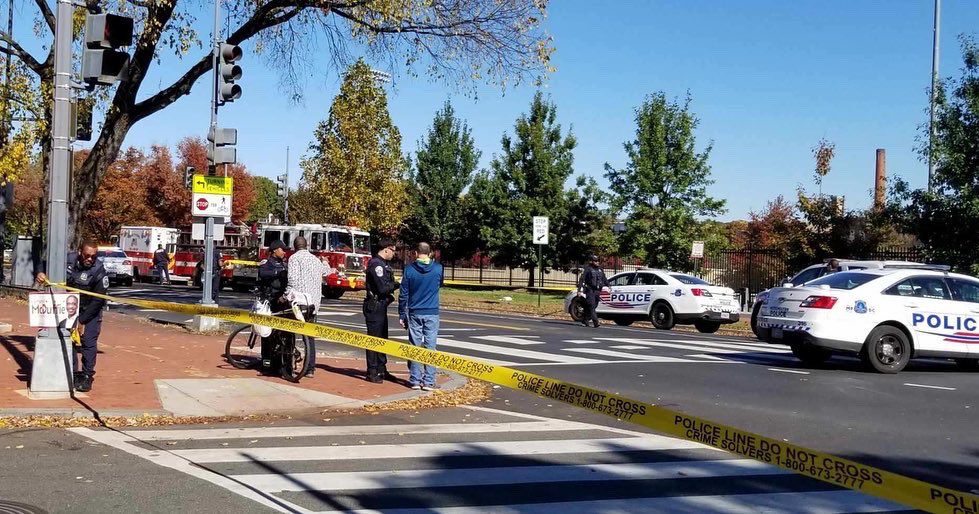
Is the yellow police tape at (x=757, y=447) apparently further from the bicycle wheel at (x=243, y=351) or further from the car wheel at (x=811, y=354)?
the car wheel at (x=811, y=354)

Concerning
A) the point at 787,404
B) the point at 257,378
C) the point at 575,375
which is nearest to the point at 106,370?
the point at 257,378

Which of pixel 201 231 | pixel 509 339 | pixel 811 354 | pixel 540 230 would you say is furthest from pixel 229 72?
pixel 540 230

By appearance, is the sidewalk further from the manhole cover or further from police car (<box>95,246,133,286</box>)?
police car (<box>95,246,133,286</box>)

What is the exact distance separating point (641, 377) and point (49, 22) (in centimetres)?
1588

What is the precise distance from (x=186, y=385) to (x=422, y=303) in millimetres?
2900

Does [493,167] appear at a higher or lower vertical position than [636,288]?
higher

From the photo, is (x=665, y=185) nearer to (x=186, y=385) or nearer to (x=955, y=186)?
(x=955, y=186)

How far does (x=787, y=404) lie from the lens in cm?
1078

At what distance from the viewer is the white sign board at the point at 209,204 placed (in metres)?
16.6

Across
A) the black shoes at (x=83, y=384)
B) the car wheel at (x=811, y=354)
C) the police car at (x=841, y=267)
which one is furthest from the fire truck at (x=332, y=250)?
the black shoes at (x=83, y=384)

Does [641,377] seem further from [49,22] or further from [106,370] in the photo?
[49,22]

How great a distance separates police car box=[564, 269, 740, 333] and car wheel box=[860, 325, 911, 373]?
28.5 feet

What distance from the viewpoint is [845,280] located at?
46.5 feet

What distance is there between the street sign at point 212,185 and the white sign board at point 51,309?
7134 millimetres
